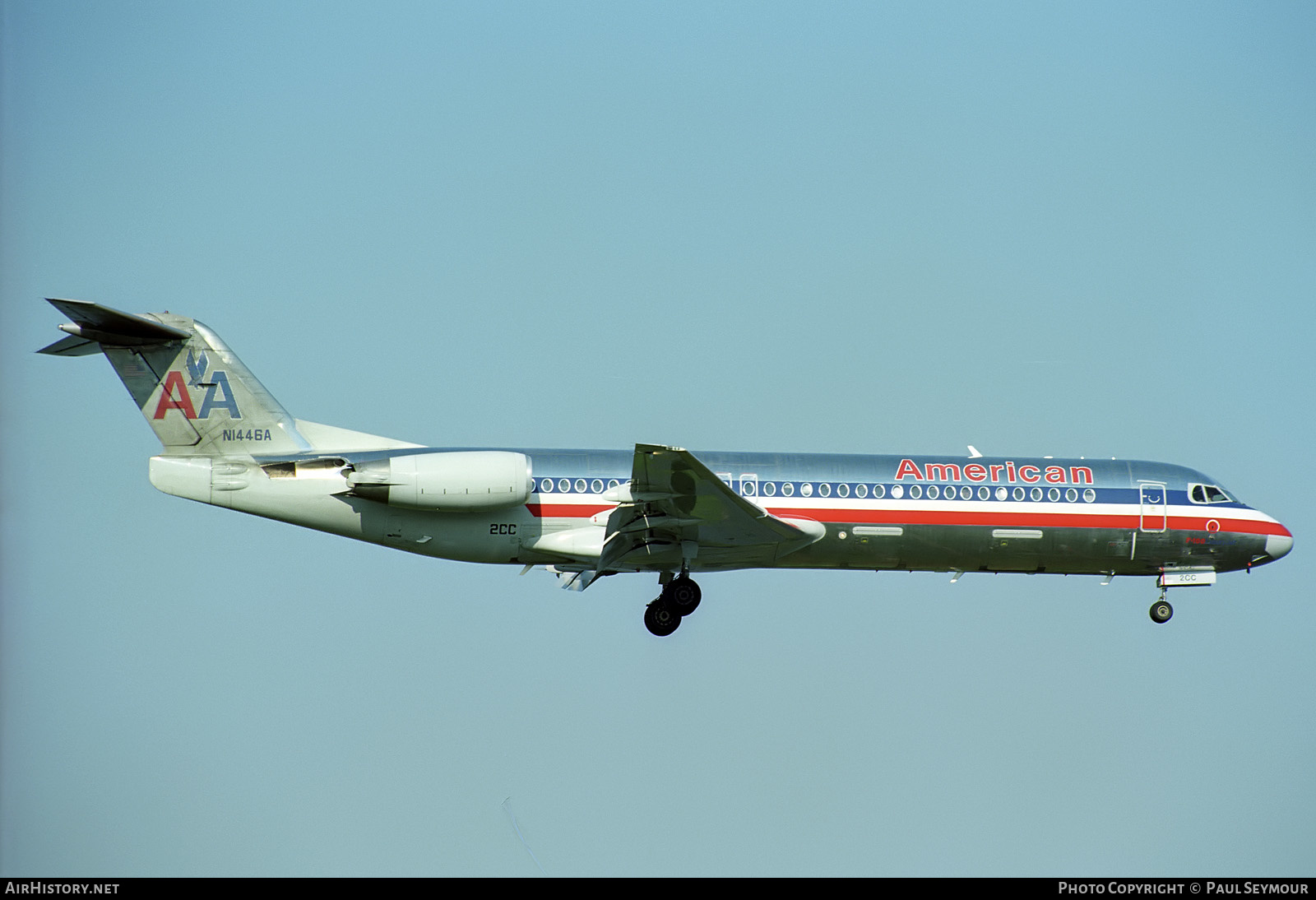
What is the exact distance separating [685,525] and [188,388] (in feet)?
30.4

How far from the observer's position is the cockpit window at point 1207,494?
90.6 ft

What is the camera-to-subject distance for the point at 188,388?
2469cm

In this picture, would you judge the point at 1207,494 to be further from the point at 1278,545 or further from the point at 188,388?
the point at 188,388

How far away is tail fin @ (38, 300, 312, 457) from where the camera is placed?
80.2ft

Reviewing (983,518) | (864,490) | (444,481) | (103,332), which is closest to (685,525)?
(864,490)

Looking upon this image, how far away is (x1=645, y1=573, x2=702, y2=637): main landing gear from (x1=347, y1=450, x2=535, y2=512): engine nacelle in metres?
3.37

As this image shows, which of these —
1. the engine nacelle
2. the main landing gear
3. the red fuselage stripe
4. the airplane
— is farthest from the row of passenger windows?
the main landing gear

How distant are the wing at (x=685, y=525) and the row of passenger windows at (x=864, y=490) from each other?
2.12ft

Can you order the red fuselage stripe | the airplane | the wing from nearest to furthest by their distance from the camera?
the wing, the airplane, the red fuselage stripe

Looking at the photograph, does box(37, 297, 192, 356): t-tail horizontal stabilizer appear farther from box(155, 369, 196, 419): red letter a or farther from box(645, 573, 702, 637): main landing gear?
box(645, 573, 702, 637): main landing gear
